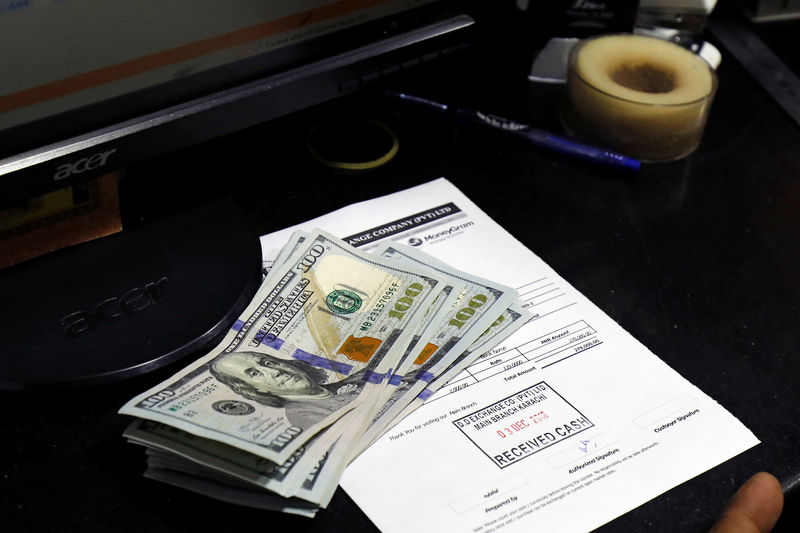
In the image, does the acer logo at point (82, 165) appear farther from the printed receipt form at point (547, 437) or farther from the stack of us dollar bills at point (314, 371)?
the printed receipt form at point (547, 437)

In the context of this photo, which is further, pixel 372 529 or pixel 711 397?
pixel 711 397

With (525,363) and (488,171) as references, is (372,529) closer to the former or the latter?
(525,363)

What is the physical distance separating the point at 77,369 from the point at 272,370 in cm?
14

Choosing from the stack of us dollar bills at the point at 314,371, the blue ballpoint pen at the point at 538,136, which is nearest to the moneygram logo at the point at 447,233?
the stack of us dollar bills at the point at 314,371

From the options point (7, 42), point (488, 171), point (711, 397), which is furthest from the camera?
point (488, 171)

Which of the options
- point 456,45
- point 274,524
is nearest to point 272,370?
point 274,524

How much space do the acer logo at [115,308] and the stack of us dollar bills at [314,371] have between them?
75 millimetres

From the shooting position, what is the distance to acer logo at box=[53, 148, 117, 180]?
0.65 meters

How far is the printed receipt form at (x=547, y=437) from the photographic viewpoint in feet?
1.95

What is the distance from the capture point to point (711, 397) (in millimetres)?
688

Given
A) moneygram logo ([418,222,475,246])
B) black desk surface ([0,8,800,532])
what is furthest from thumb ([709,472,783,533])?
moneygram logo ([418,222,475,246])

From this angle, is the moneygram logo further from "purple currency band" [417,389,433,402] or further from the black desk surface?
"purple currency band" [417,389,433,402]

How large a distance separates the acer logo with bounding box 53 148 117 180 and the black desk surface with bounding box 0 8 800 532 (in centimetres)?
17

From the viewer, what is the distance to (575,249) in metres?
0.83
